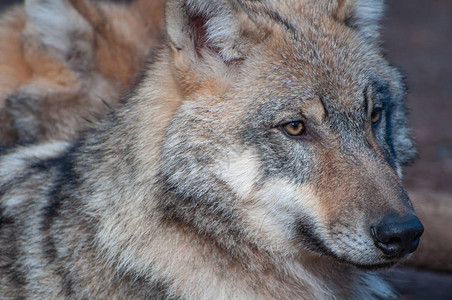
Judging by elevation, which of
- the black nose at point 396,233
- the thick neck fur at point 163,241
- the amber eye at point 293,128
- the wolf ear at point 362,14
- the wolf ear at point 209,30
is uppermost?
the wolf ear at point 362,14

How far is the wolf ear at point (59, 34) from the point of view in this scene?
554cm

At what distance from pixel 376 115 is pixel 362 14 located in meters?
0.76

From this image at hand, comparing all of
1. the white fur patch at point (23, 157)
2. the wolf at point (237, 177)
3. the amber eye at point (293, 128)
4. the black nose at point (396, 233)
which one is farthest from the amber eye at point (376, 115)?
the white fur patch at point (23, 157)

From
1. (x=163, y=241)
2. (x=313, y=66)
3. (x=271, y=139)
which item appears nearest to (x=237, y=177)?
(x=271, y=139)

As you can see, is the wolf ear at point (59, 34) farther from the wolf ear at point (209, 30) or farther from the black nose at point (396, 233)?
the black nose at point (396, 233)

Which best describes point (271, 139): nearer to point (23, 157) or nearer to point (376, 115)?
point (376, 115)

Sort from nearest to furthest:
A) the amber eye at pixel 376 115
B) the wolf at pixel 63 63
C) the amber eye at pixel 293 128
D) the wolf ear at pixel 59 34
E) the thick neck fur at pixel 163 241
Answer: the amber eye at pixel 293 128 < the thick neck fur at pixel 163 241 < the amber eye at pixel 376 115 < the wolf at pixel 63 63 < the wolf ear at pixel 59 34

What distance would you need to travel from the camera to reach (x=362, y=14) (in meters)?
4.07

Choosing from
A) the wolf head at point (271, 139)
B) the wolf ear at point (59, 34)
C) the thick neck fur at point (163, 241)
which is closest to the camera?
the wolf head at point (271, 139)

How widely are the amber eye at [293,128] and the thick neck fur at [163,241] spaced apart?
0.63m

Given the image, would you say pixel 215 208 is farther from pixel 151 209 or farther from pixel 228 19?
pixel 228 19

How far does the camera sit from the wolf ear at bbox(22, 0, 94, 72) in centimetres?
554

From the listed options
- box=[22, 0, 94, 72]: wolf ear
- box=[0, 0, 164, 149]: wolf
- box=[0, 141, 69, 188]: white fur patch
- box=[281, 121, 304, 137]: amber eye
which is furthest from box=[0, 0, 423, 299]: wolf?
box=[22, 0, 94, 72]: wolf ear

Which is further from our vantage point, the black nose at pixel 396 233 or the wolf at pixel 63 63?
the wolf at pixel 63 63
